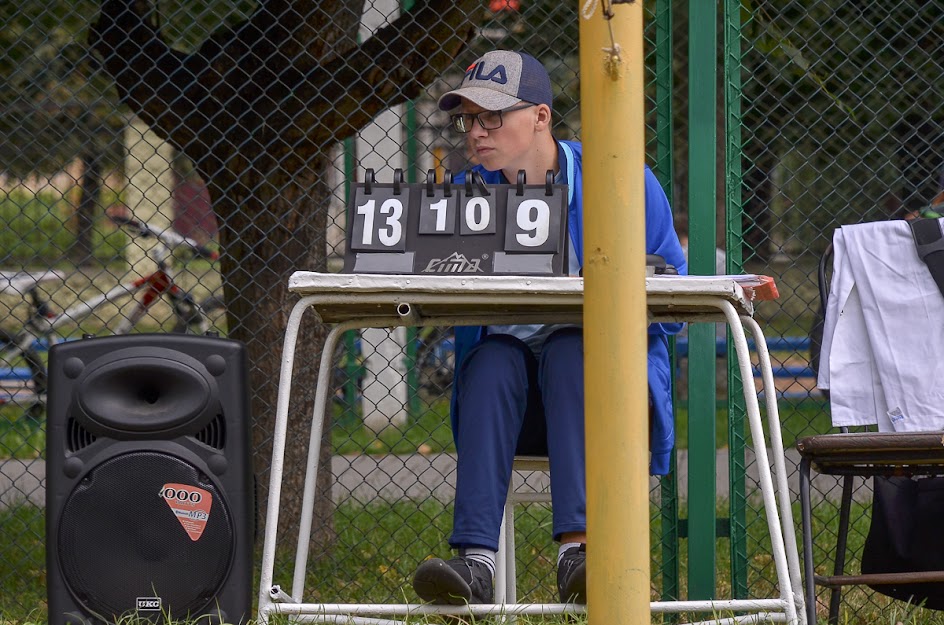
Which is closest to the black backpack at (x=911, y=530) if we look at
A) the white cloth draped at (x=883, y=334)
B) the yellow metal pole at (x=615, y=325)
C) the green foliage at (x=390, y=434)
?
the white cloth draped at (x=883, y=334)

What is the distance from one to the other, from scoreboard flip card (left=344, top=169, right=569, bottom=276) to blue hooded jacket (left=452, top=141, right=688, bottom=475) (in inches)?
6.8

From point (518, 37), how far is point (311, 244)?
10.9 ft

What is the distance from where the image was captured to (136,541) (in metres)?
2.54

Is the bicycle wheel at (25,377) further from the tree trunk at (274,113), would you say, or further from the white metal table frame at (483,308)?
the white metal table frame at (483,308)

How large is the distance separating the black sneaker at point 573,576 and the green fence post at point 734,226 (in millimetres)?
1017

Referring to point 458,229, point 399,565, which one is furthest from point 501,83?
point 399,565

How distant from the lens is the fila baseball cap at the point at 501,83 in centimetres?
297

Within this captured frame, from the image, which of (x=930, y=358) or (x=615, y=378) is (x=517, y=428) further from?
(x=930, y=358)

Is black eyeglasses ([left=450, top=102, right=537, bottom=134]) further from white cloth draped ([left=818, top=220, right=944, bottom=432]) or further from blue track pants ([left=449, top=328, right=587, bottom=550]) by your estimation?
white cloth draped ([left=818, top=220, right=944, bottom=432])

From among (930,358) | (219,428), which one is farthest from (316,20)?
(930,358)

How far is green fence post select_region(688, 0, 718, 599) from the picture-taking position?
131 inches

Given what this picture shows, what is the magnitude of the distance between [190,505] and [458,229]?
2.85 feet

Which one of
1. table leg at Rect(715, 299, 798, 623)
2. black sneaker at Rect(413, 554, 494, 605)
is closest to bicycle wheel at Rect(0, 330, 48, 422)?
black sneaker at Rect(413, 554, 494, 605)

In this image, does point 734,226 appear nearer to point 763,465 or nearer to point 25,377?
point 763,465
